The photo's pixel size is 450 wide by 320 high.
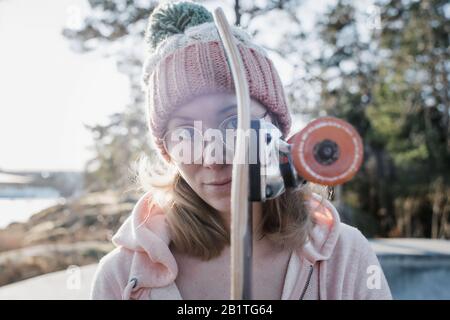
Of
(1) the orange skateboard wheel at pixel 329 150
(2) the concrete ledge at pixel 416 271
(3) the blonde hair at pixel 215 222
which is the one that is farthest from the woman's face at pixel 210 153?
(2) the concrete ledge at pixel 416 271

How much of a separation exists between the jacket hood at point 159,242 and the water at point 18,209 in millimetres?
6295

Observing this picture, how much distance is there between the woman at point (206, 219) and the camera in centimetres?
104

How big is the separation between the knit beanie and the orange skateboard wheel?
47cm

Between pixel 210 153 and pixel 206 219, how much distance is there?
0.31 metres

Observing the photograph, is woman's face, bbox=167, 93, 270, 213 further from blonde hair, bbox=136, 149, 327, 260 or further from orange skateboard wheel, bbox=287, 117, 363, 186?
orange skateboard wheel, bbox=287, 117, 363, 186

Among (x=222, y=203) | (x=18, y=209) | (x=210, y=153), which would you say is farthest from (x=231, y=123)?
(x=18, y=209)

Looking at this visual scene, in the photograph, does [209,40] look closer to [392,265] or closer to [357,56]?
[392,265]

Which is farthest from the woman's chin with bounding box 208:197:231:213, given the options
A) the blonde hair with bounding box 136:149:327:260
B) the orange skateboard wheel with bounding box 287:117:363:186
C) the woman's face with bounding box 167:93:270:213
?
the orange skateboard wheel with bounding box 287:117:363:186

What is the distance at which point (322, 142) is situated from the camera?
1.94ft

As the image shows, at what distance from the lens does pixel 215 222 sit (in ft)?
3.96

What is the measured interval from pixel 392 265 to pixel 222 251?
10.4ft
